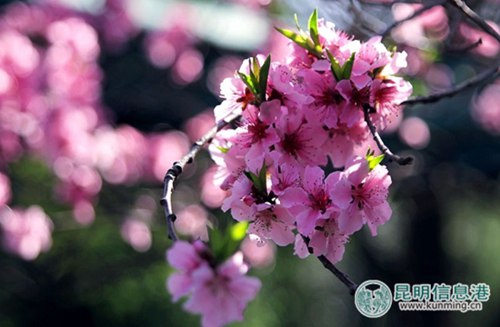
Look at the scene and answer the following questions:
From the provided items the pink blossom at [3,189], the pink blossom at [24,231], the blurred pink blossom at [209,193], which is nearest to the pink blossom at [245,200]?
the pink blossom at [3,189]

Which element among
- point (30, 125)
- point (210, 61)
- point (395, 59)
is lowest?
point (210, 61)

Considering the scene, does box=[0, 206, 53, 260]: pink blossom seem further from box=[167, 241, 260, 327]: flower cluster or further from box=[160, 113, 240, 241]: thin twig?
box=[167, 241, 260, 327]: flower cluster

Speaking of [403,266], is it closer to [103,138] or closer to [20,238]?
[103,138]

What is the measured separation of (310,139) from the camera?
43.7 inches

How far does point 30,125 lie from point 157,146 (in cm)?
96

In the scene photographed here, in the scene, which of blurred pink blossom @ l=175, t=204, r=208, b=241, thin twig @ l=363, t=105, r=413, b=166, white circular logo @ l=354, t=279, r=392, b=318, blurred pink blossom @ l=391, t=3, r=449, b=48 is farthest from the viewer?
blurred pink blossom @ l=175, t=204, r=208, b=241

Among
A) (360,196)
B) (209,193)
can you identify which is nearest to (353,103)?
(360,196)

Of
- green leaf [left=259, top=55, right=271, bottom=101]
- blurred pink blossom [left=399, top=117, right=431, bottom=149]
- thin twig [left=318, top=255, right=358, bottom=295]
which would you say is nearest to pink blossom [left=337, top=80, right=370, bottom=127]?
green leaf [left=259, top=55, right=271, bottom=101]

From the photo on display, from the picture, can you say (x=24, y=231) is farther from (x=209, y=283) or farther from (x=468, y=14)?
(x=209, y=283)

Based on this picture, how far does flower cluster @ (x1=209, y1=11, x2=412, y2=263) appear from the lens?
1.03 m

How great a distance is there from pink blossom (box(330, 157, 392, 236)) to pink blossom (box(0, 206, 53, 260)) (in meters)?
2.21

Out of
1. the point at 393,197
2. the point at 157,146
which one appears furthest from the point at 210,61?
the point at 393,197

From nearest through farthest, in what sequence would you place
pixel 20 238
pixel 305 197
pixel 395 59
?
pixel 305 197
pixel 395 59
pixel 20 238

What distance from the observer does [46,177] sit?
12.6ft
